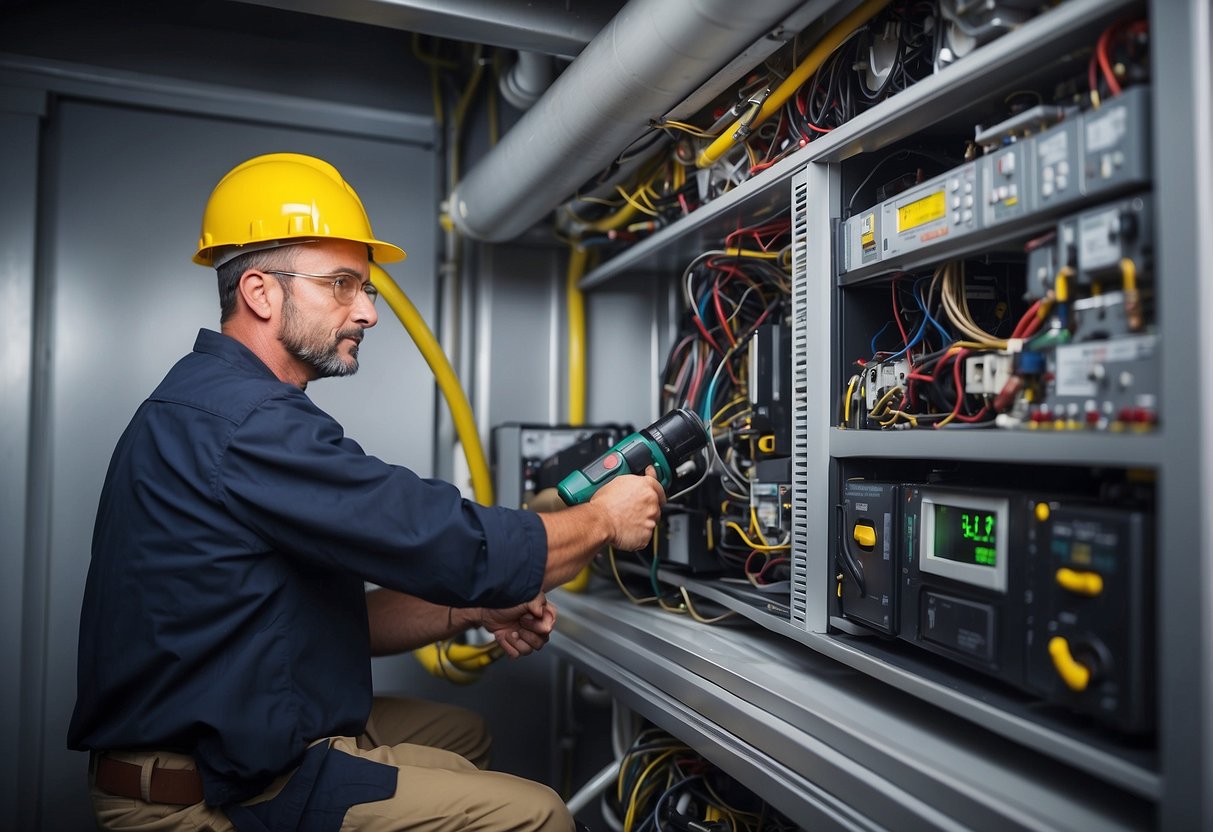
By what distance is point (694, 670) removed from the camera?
155 centimetres

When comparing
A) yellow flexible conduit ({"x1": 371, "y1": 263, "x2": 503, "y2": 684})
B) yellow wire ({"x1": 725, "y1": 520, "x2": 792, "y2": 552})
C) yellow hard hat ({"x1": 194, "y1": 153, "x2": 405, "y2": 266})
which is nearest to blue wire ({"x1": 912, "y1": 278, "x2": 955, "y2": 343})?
yellow wire ({"x1": 725, "y1": 520, "x2": 792, "y2": 552})

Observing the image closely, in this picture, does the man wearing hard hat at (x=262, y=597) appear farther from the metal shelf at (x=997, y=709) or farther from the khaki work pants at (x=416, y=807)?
the metal shelf at (x=997, y=709)

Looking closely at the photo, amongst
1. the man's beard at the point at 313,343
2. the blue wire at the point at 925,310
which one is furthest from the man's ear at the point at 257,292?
the blue wire at the point at 925,310

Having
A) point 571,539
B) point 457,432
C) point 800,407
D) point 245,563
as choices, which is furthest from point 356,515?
point 457,432

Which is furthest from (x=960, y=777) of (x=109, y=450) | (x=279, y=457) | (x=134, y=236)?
(x=134, y=236)

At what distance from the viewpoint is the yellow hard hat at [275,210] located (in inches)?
57.4

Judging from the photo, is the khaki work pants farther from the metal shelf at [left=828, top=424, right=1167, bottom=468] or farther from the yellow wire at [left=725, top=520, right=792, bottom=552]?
the metal shelf at [left=828, top=424, right=1167, bottom=468]

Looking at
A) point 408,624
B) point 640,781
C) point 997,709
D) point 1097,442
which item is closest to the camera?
point 1097,442

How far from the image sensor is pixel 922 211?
1.13 metres

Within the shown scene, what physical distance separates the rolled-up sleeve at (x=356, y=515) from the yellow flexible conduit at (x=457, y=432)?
34.6 inches

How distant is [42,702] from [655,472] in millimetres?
1690

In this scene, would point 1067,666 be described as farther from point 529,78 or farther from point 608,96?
point 529,78

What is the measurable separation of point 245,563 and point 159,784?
36cm

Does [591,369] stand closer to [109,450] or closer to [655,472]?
[655,472]
